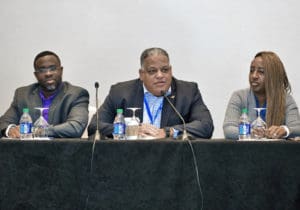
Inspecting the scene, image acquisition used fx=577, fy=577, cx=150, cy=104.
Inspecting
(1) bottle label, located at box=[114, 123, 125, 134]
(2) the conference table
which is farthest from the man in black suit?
(2) the conference table

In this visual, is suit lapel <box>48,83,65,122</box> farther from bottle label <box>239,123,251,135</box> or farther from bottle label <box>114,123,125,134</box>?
bottle label <box>239,123,251,135</box>

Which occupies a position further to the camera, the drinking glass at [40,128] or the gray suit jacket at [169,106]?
the gray suit jacket at [169,106]

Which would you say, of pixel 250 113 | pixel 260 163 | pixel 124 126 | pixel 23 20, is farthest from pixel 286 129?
pixel 23 20

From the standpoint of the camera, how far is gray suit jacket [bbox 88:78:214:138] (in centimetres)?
412

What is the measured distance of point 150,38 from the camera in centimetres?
508

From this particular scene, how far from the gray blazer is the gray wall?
714mm

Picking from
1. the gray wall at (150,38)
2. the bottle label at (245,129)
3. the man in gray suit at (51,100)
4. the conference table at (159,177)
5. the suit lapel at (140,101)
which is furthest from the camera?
the gray wall at (150,38)

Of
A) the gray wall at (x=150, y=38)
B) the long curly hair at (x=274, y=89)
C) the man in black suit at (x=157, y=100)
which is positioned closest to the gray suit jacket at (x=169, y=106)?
the man in black suit at (x=157, y=100)

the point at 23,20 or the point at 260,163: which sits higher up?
the point at 23,20

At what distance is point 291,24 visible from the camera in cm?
498

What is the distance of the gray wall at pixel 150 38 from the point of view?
4977 mm

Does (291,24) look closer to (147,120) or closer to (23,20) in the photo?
(147,120)

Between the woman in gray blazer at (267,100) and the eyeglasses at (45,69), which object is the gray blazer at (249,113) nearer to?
the woman in gray blazer at (267,100)

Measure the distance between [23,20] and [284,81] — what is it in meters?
2.46
